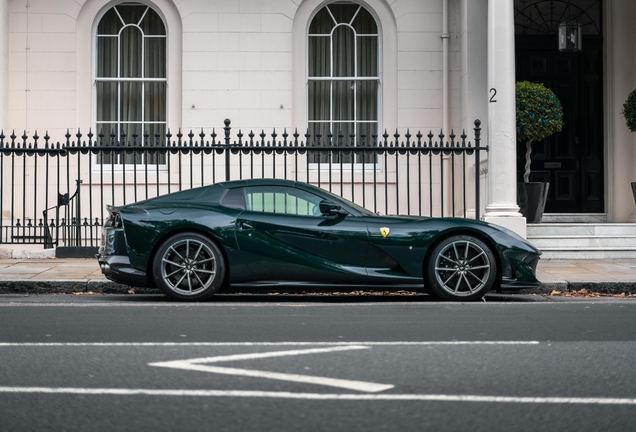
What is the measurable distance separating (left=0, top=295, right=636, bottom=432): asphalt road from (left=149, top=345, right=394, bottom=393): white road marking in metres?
0.01

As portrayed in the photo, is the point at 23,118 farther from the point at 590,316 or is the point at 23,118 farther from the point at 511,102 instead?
the point at 590,316

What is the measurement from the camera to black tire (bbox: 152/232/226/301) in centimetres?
923

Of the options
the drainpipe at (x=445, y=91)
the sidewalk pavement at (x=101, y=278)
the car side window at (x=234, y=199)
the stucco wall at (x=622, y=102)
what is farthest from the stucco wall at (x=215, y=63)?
the car side window at (x=234, y=199)

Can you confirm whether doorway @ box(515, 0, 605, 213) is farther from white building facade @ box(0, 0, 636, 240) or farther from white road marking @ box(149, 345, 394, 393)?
white road marking @ box(149, 345, 394, 393)

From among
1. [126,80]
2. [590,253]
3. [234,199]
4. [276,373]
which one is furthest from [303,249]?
[126,80]

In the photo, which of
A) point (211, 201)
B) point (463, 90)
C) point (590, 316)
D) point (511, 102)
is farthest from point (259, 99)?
point (590, 316)

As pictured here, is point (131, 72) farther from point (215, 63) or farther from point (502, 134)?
point (502, 134)

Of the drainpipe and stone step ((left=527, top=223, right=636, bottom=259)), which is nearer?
stone step ((left=527, top=223, right=636, bottom=259))

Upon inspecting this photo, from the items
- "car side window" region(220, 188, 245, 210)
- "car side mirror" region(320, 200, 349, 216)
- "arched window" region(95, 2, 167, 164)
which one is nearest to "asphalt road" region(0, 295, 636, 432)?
"car side mirror" region(320, 200, 349, 216)

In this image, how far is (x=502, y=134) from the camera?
1386 cm

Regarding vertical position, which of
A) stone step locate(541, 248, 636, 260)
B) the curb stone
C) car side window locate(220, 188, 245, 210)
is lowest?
the curb stone

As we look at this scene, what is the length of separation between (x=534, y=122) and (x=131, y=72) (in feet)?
23.3

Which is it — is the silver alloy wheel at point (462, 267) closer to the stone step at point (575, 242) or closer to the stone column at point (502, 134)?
the stone column at point (502, 134)

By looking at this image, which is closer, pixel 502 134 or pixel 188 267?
pixel 188 267
